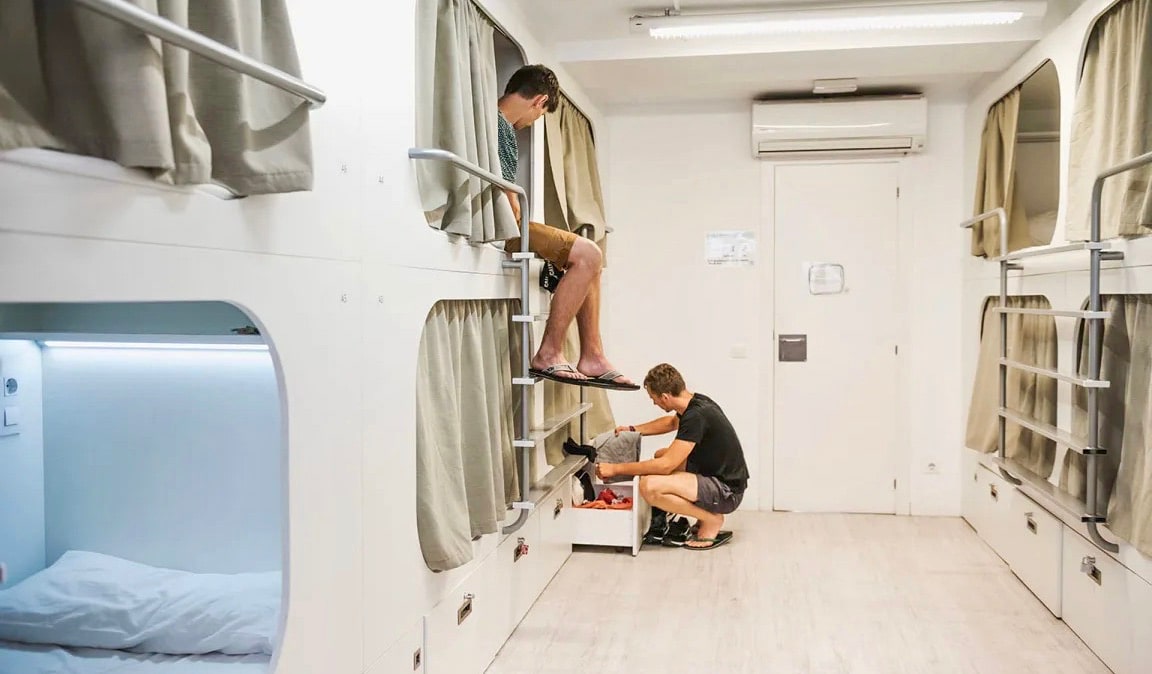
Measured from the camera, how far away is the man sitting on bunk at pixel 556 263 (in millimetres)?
3447

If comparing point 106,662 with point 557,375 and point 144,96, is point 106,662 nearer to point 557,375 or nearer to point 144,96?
point 144,96

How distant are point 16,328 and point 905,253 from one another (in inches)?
191

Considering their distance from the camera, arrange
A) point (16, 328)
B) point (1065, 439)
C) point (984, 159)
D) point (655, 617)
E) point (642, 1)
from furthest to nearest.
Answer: point (984, 159) < point (642, 1) < point (655, 617) < point (1065, 439) < point (16, 328)

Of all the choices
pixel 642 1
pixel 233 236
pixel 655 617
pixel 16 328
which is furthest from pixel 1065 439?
pixel 16 328

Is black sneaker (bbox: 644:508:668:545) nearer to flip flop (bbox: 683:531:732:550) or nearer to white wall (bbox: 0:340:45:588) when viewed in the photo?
flip flop (bbox: 683:531:732:550)

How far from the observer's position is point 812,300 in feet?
18.8

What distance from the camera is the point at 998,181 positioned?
4906 millimetres

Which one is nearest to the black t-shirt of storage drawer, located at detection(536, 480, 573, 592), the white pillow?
storage drawer, located at detection(536, 480, 573, 592)

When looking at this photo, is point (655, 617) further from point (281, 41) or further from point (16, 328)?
point (281, 41)

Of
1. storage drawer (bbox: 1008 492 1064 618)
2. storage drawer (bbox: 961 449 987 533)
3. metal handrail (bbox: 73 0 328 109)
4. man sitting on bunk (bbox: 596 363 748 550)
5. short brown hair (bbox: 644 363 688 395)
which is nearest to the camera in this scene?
metal handrail (bbox: 73 0 328 109)

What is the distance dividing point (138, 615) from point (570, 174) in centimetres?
312

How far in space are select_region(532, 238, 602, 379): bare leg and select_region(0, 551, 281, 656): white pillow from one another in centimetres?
156

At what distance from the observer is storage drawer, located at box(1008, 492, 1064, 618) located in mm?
3760

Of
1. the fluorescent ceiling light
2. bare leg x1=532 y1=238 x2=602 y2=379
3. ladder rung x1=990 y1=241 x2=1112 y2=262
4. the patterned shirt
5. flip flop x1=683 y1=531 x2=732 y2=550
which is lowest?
flip flop x1=683 y1=531 x2=732 y2=550
